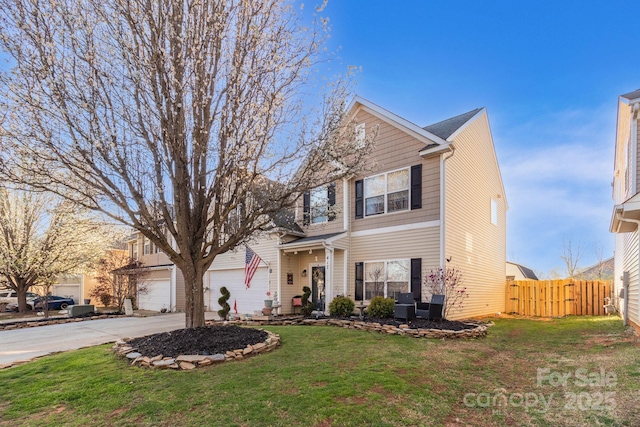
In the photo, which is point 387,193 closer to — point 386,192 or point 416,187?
point 386,192

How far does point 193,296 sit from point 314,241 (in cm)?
583

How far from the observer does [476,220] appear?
547 inches

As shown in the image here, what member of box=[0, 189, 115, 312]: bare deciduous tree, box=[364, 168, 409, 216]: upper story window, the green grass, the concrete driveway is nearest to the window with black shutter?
box=[364, 168, 409, 216]: upper story window

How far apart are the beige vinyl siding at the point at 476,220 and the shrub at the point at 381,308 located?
2208 mm

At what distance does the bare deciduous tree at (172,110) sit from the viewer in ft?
21.5

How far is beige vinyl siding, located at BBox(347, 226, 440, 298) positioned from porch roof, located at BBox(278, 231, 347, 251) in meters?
0.72

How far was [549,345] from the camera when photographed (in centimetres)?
806

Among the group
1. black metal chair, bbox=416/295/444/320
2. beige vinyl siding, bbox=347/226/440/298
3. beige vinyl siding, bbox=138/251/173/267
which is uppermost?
beige vinyl siding, bbox=347/226/440/298

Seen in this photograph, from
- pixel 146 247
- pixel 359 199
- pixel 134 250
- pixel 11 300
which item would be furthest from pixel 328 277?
pixel 11 300

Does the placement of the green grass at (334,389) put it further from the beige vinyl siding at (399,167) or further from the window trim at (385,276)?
the beige vinyl siding at (399,167)

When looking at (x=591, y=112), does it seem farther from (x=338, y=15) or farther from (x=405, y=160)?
(x=338, y=15)

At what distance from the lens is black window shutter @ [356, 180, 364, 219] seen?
13445 mm

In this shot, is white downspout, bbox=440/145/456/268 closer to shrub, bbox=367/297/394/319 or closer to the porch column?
shrub, bbox=367/297/394/319


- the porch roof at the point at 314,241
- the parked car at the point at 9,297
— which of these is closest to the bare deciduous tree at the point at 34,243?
the parked car at the point at 9,297
